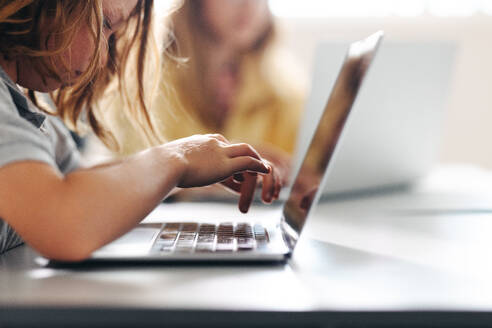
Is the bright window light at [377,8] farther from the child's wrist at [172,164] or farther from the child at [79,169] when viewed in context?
the child's wrist at [172,164]

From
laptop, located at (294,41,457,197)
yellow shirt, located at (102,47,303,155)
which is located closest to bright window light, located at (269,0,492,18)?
yellow shirt, located at (102,47,303,155)

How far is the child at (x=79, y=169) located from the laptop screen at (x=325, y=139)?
1.5 inches

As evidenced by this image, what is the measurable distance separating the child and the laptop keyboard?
0.13 feet

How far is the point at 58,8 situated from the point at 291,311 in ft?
1.19

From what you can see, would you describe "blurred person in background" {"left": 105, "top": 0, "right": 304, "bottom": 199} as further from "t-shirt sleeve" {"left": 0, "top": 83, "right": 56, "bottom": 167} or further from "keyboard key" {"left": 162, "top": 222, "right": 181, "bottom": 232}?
"t-shirt sleeve" {"left": 0, "top": 83, "right": 56, "bottom": 167}

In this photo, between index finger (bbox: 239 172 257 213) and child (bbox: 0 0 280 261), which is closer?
child (bbox: 0 0 280 261)

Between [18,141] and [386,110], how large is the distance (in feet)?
2.03

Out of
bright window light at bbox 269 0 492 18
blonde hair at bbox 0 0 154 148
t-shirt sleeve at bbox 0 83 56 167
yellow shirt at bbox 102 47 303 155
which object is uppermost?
bright window light at bbox 269 0 492 18

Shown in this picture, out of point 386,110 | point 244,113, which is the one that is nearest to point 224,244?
point 386,110

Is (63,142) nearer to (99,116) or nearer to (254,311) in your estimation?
(99,116)

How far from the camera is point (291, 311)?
0.30 meters

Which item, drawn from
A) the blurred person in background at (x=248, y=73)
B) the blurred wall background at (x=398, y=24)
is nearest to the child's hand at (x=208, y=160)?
the blurred person in background at (x=248, y=73)

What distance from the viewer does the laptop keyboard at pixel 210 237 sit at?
43 cm

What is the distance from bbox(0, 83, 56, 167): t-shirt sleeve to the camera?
364 mm
